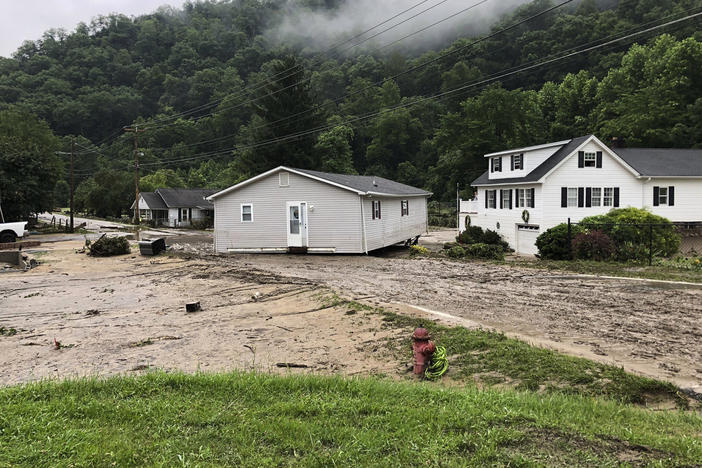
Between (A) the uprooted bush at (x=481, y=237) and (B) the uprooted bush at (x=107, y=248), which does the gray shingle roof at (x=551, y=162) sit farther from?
(B) the uprooted bush at (x=107, y=248)

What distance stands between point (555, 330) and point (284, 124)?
169 feet

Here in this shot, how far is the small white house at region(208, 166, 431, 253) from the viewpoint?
22281 millimetres

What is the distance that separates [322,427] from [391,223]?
22.2 meters

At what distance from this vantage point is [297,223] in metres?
23.1

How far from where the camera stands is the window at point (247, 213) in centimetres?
2358

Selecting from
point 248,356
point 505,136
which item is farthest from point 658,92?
point 248,356

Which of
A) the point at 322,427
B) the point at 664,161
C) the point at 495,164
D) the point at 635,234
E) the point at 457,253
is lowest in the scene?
the point at 322,427

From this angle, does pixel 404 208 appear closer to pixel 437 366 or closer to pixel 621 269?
pixel 621 269

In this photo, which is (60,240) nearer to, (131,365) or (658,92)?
(131,365)

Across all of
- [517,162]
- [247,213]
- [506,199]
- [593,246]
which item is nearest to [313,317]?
[593,246]

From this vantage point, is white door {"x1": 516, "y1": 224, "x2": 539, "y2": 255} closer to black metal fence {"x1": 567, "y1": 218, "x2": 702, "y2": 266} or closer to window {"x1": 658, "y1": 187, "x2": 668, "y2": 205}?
black metal fence {"x1": 567, "y1": 218, "x2": 702, "y2": 266}

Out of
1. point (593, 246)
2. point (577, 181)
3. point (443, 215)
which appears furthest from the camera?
point (443, 215)

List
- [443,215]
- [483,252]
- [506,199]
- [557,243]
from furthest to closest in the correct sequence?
[443,215] → [506,199] → [483,252] → [557,243]

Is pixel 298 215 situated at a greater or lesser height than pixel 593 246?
greater
